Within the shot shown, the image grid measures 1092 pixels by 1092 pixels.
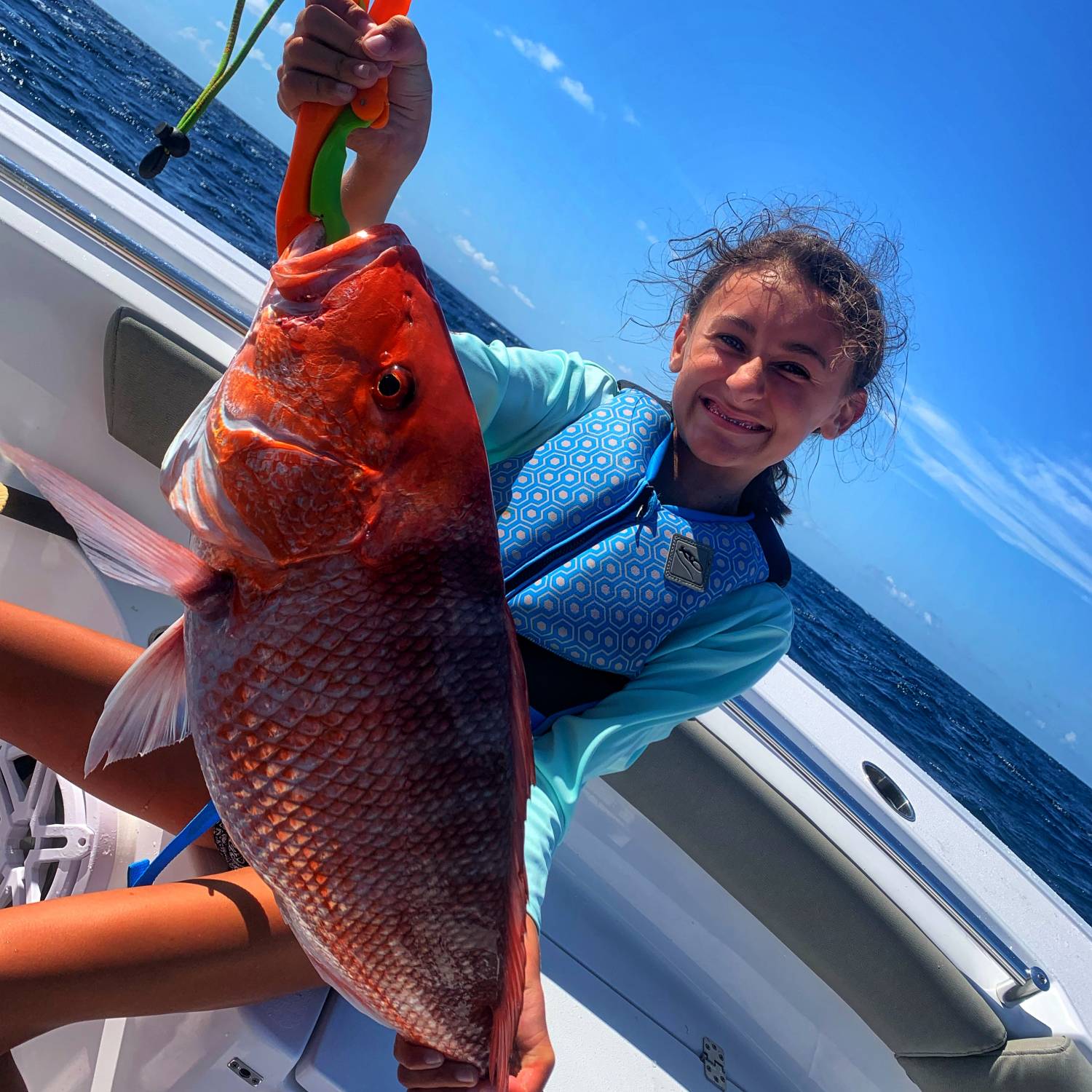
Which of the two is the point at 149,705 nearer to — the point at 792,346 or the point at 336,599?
the point at 336,599

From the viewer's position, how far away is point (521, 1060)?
63.8 inches

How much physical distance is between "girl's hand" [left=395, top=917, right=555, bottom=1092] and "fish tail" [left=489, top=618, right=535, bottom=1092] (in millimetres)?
64

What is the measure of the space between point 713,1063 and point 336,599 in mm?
2563

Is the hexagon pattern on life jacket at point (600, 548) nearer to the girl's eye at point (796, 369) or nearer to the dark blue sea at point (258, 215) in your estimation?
the girl's eye at point (796, 369)

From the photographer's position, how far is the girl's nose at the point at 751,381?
220 cm

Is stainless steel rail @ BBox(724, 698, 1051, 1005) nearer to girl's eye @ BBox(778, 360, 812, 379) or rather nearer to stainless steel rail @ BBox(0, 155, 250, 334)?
girl's eye @ BBox(778, 360, 812, 379)

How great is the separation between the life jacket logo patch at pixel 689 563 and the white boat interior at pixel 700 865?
71 centimetres

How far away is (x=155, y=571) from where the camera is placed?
1031 millimetres

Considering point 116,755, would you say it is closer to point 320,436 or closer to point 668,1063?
point 320,436

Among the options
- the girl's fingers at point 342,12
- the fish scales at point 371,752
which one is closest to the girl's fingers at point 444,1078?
the fish scales at point 371,752

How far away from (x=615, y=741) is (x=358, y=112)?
144cm

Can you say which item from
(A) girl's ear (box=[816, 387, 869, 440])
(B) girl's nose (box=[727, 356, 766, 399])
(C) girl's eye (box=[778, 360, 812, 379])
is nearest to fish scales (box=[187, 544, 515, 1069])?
(B) girl's nose (box=[727, 356, 766, 399])

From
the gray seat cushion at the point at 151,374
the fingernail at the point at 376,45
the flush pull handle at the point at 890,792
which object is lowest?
the gray seat cushion at the point at 151,374

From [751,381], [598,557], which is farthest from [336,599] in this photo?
[751,381]
